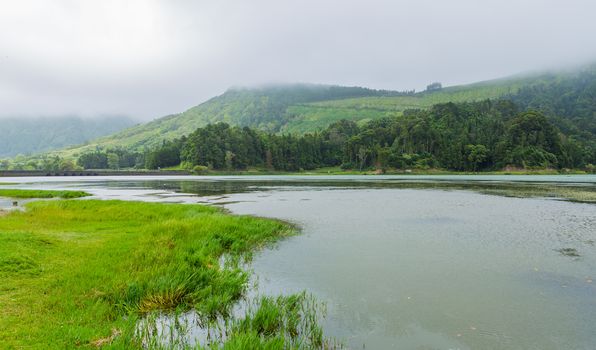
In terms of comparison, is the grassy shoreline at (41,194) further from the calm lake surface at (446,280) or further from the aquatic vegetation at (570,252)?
the aquatic vegetation at (570,252)

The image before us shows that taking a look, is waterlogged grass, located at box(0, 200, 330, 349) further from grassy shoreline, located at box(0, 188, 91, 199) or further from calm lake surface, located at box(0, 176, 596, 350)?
grassy shoreline, located at box(0, 188, 91, 199)

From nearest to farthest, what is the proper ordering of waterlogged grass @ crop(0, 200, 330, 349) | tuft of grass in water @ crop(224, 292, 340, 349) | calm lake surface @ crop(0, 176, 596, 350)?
tuft of grass in water @ crop(224, 292, 340, 349) < waterlogged grass @ crop(0, 200, 330, 349) < calm lake surface @ crop(0, 176, 596, 350)

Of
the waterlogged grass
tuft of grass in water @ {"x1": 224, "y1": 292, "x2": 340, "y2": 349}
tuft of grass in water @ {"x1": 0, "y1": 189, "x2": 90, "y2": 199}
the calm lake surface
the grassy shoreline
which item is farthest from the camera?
tuft of grass in water @ {"x1": 0, "y1": 189, "x2": 90, "y2": 199}

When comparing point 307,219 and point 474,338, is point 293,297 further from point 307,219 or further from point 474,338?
point 307,219

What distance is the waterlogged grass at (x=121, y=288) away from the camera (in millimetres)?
11305

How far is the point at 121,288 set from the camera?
50.9 feet

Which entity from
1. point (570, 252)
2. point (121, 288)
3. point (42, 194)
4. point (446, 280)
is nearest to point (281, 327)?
point (121, 288)

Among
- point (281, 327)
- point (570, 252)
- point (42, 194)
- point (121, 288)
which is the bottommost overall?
point (570, 252)

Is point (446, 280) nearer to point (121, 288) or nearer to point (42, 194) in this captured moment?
point (121, 288)

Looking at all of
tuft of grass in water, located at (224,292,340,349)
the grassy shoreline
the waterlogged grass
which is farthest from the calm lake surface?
the grassy shoreline

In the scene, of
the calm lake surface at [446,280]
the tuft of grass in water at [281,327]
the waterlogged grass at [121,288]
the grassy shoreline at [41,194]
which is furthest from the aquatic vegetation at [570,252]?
the grassy shoreline at [41,194]

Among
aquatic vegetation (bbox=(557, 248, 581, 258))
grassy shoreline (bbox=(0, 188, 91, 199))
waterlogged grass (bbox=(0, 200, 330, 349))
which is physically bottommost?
aquatic vegetation (bbox=(557, 248, 581, 258))

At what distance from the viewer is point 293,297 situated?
15.7 m

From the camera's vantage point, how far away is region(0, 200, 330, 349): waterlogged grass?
11.3 m
